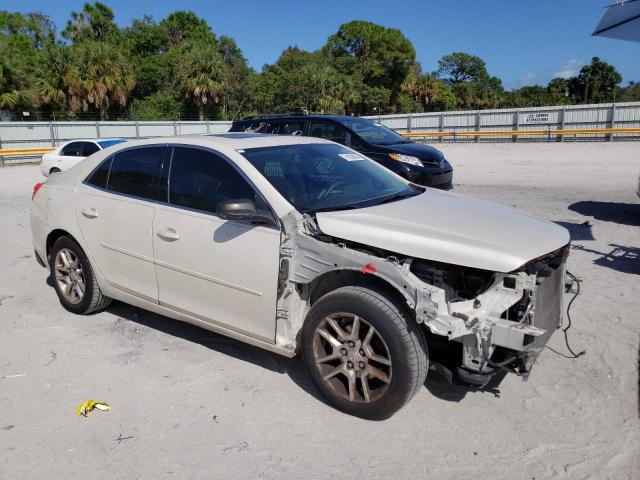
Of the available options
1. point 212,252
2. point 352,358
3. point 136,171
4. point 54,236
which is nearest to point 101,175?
point 136,171

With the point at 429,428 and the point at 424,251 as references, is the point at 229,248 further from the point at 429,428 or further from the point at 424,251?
the point at 429,428

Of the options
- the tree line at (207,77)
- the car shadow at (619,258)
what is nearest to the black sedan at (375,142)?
the car shadow at (619,258)

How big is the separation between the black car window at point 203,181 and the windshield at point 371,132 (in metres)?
6.63

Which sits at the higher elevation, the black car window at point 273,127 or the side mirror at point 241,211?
the black car window at point 273,127

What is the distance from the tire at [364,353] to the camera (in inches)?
119

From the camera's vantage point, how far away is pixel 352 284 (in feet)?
11.1

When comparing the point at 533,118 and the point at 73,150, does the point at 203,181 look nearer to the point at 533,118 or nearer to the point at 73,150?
the point at 73,150

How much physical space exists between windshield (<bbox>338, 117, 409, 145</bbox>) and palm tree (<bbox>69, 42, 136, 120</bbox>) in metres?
31.7

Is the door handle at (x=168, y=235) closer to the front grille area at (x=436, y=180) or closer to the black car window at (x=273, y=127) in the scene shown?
the front grille area at (x=436, y=180)

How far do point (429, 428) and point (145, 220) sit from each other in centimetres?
253

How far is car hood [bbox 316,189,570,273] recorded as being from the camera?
118 inches

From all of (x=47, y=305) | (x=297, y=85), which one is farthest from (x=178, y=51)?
(x=47, y=305)

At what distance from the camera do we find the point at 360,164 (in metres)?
4.66

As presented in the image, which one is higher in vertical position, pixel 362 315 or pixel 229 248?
pixel 229 248
